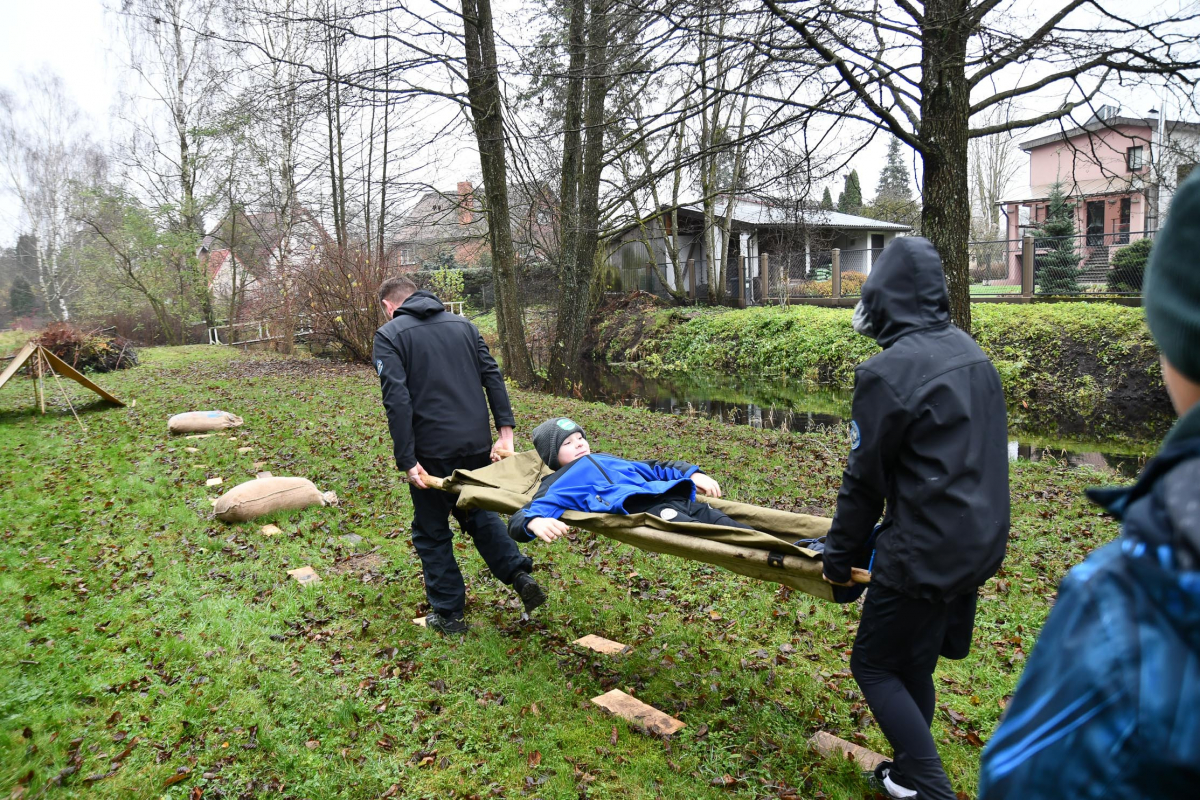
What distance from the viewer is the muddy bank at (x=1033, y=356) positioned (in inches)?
516

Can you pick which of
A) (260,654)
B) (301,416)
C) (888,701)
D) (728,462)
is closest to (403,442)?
(260,654)

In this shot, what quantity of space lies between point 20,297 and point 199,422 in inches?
1725

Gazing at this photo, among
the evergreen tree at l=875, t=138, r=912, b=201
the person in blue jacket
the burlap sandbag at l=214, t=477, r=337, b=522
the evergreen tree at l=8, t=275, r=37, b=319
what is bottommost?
the burlap sandbag at l=214, t=477, r=337, b=522

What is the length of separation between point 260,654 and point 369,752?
4.33 feet

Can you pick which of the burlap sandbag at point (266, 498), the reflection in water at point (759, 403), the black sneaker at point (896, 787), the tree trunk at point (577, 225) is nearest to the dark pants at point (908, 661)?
the black sneaker at point (896, 787)

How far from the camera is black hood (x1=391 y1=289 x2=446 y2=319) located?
15.7 ft

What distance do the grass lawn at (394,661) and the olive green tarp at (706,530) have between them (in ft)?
3.15

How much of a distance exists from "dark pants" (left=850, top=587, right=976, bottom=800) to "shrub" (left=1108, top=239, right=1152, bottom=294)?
19181 millimetres

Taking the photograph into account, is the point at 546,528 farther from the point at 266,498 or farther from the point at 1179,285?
the point at 266,498

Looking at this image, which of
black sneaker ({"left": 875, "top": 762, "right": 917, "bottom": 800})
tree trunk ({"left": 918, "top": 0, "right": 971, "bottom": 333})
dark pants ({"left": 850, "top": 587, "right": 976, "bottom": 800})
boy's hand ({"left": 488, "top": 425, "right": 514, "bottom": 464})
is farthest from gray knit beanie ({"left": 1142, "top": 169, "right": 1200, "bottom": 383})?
tree trunk ({"left": 918, "top": 0, "right": 971, "bottom": 333})

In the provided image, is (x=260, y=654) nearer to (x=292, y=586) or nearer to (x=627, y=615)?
(x=292, y=586)

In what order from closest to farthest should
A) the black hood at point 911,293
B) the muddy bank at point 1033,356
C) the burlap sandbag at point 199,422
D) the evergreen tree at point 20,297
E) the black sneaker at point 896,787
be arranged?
the black hood at point 911,293 < the black sneaker at point 896,787 < the burlap sandbag at point 199,422 < the muddy bank at point 1033,356 < the evergreen tree at point 20,297

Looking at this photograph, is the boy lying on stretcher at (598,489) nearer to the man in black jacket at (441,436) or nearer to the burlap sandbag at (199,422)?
the man in black jacket at (441,436)

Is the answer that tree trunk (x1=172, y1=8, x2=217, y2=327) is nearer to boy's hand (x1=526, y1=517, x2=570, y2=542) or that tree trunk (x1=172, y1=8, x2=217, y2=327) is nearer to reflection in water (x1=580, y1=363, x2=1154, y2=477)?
reflection in water (x1=580, y1=363, x2=1154, y2=477)
